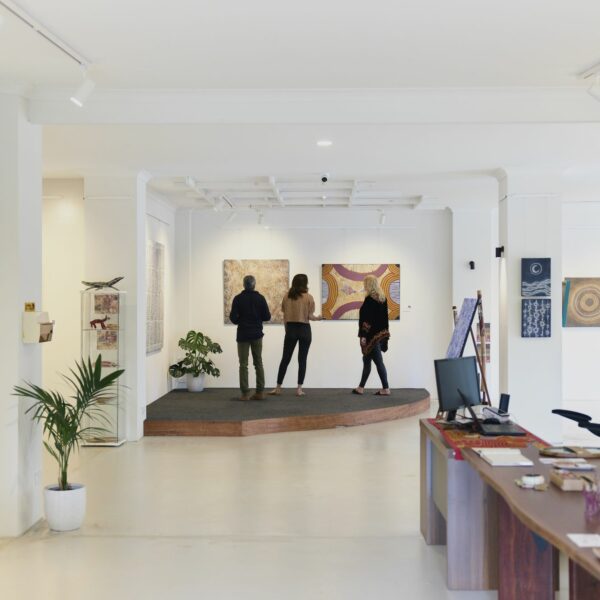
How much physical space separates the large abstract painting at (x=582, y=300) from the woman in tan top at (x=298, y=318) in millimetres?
3948

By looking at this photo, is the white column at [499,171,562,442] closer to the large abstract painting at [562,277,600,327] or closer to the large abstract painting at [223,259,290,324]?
the large abstract painting at [562,277,600,327]

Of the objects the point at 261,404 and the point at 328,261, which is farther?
the point at 328,261

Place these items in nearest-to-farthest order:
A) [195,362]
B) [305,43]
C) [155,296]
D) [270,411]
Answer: [305,43], [270,411], [155,296], [195,362]

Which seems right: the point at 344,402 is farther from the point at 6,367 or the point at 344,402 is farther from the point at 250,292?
the point at 6,367

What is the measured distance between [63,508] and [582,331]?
29.5ft

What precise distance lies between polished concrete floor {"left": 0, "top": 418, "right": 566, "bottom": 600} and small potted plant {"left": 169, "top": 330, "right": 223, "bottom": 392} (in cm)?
339

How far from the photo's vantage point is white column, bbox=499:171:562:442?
8.47 m

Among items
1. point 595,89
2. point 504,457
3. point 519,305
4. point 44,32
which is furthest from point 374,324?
point 44,32

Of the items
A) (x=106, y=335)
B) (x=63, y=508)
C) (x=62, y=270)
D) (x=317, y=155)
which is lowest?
(x=63, y=508)

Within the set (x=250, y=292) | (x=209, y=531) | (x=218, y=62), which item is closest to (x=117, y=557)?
(x=209, y=531)

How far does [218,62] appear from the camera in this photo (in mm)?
5223

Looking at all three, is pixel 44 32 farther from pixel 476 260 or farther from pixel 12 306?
pixel 476 260

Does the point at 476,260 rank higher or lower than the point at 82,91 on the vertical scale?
lower

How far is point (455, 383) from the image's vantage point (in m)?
5.25
